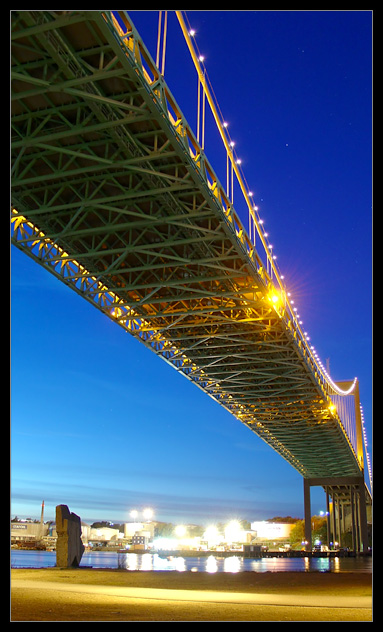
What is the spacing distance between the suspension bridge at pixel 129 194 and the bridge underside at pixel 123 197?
6 cm

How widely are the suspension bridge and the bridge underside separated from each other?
0.06m

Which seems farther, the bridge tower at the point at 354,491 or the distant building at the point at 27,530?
the distant building at the point at 27,530

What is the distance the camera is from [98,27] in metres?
15.8

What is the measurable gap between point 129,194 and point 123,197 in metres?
0.31

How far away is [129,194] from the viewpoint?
24.0m

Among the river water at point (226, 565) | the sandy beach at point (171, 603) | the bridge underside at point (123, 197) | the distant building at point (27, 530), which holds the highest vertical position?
the bridge underside at point (123, 197)

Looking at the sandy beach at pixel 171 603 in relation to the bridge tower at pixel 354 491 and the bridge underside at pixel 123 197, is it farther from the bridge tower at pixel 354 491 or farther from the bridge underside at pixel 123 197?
the bridge tower at pixel 354 491

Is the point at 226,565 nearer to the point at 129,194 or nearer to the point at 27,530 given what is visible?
the point at 129,194

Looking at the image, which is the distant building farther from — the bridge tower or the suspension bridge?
the suspension bridge

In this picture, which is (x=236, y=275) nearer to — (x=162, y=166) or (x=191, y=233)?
(x=191, y=233)

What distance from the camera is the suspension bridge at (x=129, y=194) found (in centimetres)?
1706

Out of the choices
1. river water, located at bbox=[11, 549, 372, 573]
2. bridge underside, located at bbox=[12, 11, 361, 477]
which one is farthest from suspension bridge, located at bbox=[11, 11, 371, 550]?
river water, located at bbox=[11, 549, 372, 573]

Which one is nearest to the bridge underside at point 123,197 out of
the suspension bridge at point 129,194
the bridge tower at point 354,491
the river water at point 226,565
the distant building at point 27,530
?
the suspension bridge at point 129,194

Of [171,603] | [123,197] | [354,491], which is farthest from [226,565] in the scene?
[354,491]
